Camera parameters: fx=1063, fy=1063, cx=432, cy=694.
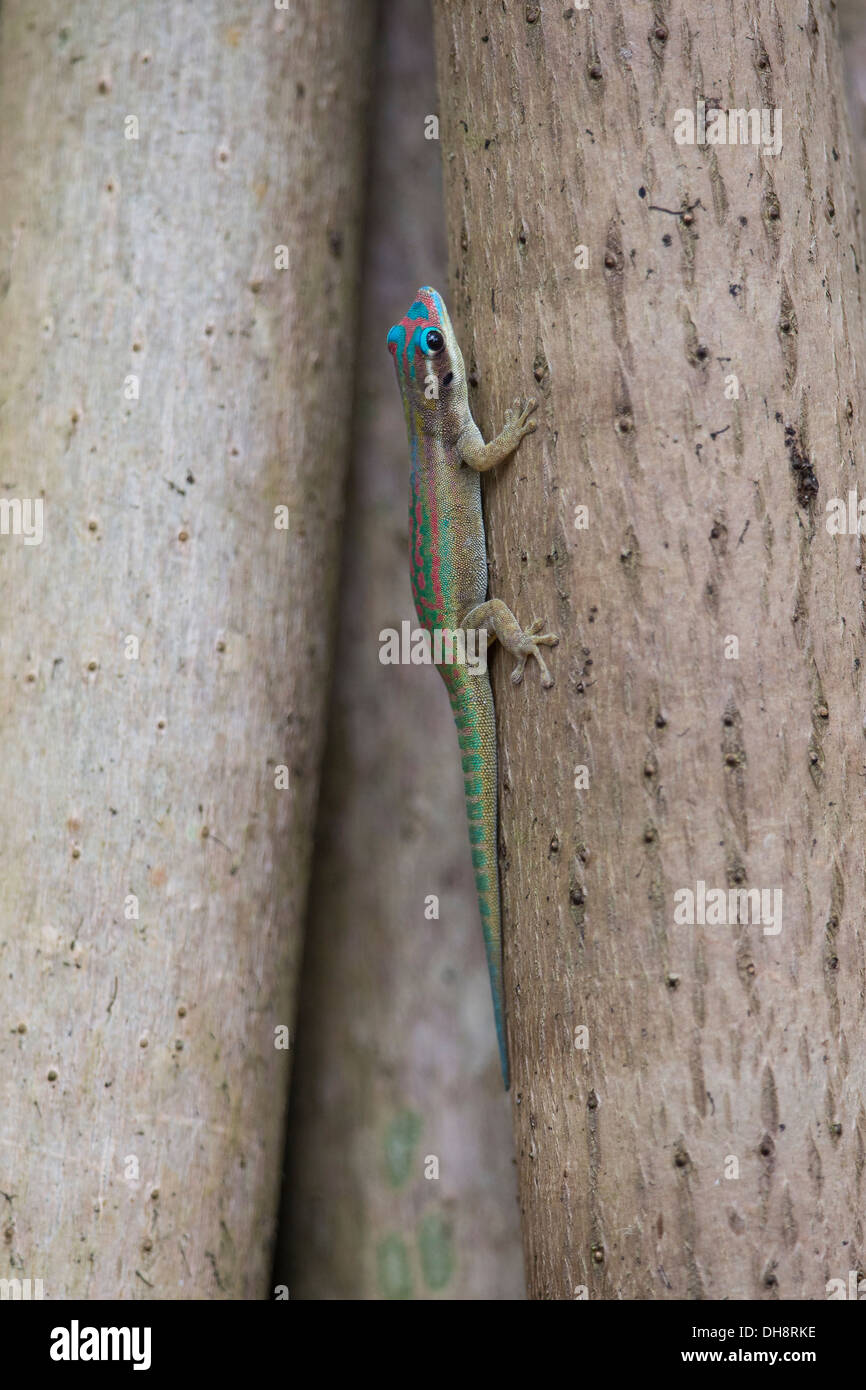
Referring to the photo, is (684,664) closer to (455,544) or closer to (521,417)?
(521,417)

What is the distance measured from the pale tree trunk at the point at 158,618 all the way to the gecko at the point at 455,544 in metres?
0.31

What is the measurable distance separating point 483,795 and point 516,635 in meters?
0.36

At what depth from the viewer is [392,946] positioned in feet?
8.06

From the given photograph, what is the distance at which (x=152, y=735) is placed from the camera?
6.56 ft

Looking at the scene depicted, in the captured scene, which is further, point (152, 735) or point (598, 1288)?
point (152, 735)

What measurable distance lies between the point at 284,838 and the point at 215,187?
132cm

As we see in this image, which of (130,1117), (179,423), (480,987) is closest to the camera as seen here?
(130,1117)

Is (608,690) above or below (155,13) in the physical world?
below

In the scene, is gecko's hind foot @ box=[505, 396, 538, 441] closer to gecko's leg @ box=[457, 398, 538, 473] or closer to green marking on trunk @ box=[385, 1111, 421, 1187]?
gecko's leg @ box=[457, 398, 538, 473]

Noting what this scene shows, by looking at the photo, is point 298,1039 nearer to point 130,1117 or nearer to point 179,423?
point 130,1117

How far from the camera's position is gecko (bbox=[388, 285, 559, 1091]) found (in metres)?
1.72

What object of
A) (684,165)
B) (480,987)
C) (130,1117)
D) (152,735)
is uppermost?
(684,165)
